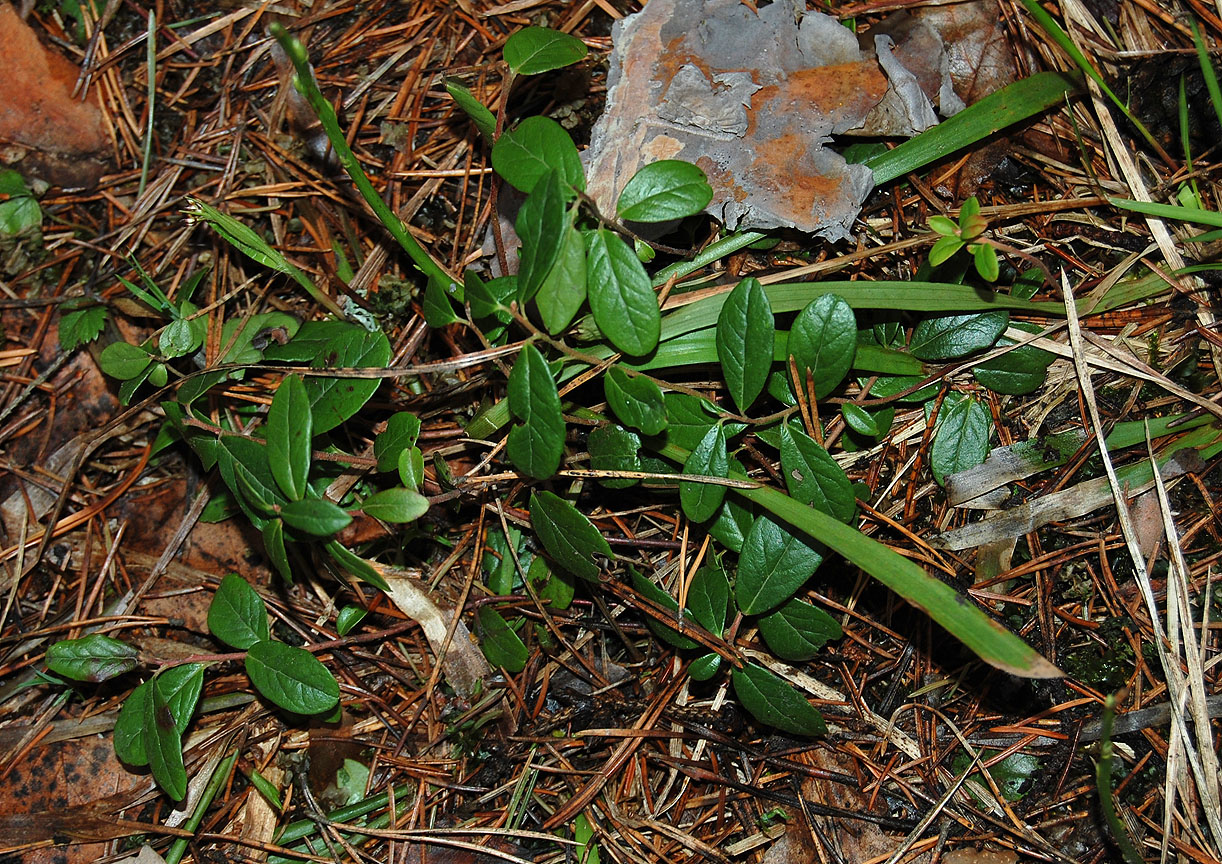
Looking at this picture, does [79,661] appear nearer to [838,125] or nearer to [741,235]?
[741,235]

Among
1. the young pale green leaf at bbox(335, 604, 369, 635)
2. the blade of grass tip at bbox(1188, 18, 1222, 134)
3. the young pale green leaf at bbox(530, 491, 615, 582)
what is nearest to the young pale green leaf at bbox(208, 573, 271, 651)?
the young pale green leaf at bbox(335, 604, 369, 635)

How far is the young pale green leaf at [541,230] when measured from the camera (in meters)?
1.58

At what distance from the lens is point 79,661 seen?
204 cm

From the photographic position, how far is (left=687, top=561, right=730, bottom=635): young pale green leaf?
6.28ft

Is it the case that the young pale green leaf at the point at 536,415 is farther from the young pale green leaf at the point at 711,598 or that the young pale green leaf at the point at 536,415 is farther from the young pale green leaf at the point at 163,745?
the young pale green leaf at the point at 163,745

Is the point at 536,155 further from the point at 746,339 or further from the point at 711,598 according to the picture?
the point at 711,598

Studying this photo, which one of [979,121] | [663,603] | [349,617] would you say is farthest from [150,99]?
[979,121]

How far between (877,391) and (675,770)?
1116mm

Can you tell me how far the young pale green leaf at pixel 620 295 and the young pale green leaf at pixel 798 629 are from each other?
0.74 m

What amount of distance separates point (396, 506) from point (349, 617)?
54 cm

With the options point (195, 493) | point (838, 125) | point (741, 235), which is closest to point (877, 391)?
point (741, 235)

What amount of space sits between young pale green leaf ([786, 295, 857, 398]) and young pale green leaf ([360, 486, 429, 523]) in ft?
3.13

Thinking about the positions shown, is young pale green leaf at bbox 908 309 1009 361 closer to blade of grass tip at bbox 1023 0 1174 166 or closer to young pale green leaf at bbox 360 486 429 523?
blade of grass tip at bbox 1023 0 1174 166

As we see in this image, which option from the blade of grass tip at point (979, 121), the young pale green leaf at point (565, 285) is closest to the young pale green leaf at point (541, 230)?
the young pale green leaf at point (565, 285)
